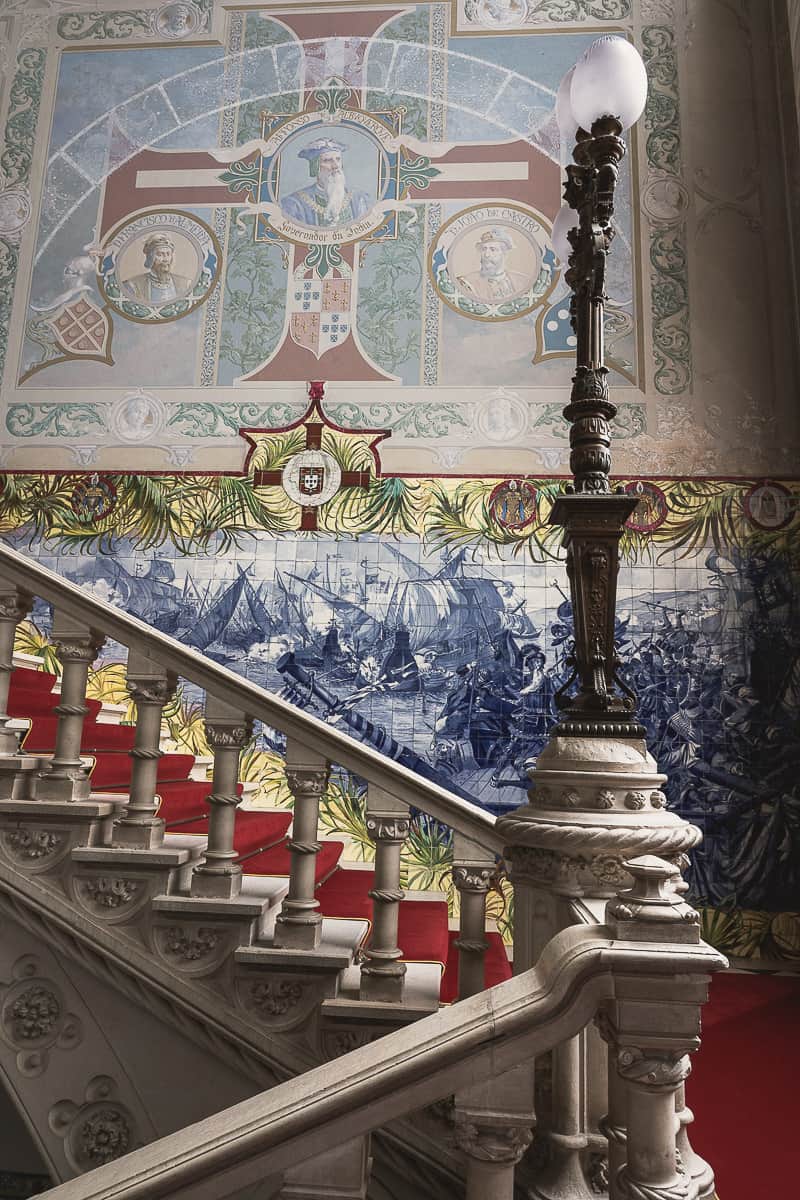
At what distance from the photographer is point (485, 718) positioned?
443 cm

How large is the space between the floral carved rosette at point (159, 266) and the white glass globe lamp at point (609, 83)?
343 centimetres

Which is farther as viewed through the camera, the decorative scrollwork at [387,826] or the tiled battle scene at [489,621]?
the tiled battle scene at [489,621]

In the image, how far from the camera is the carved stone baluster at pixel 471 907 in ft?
7.47

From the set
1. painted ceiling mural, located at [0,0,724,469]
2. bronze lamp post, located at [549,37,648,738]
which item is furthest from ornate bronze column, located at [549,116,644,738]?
painted ceiling mural, located at [0,0,724,469]

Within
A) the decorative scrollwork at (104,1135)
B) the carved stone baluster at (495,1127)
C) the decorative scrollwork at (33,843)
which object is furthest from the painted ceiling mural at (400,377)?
the carved stone baluster at (495,1127)

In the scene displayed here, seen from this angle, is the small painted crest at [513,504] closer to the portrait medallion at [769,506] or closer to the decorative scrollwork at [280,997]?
the portrait medallion at [769,506]

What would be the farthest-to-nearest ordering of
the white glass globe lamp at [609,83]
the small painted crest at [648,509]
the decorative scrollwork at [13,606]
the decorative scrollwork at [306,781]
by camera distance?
the small painted crest at [648,509]
the decorative scrollwork at [13,606]
the decorative scrollwork at [306,781]
the white glass globe lamp at [609,83]

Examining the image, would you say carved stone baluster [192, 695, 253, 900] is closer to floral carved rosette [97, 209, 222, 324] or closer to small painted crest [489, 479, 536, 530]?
small painted crest [489, 479, 536, 530]

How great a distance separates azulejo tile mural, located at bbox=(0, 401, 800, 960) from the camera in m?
4.28

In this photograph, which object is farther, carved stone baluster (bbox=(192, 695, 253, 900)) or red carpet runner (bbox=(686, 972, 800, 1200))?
carved stone baluster (bbox=(192, 695, 253, 900))

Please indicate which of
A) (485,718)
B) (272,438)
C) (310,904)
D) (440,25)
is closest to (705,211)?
(440,25)

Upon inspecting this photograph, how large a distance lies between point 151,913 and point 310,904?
49cm

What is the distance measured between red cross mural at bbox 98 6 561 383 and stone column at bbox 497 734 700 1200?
3.47 m

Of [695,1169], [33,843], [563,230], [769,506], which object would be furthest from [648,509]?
[695,1169]
